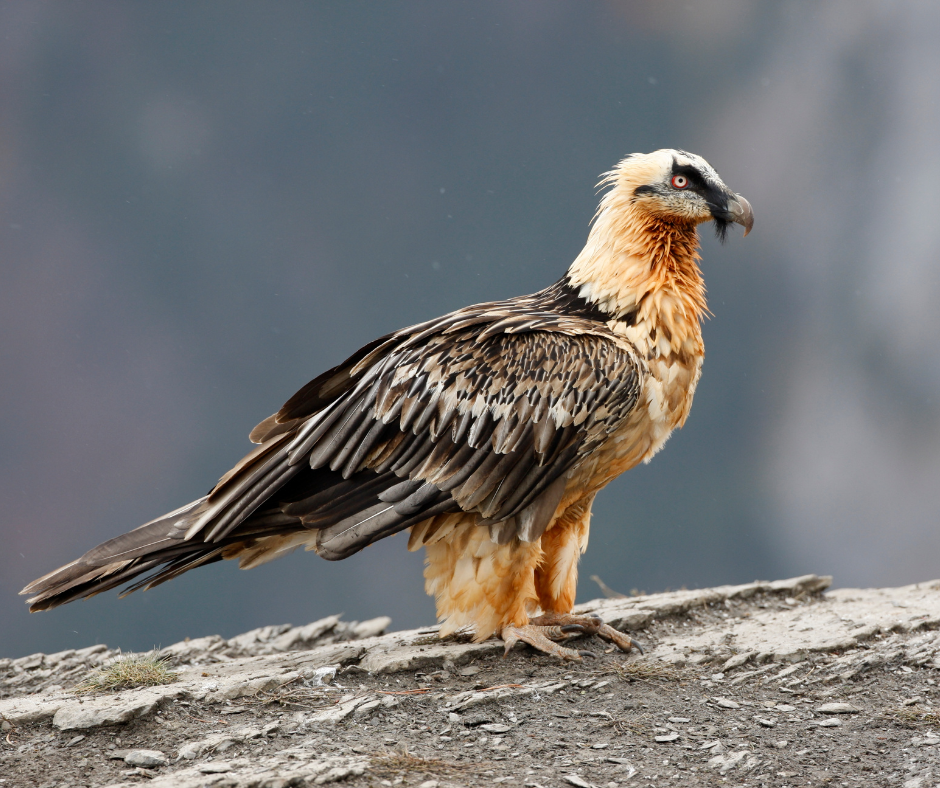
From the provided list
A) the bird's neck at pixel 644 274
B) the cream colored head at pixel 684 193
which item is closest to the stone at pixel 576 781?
the bird's neck at pixel 644 274

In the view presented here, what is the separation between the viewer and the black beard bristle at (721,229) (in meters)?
6.37

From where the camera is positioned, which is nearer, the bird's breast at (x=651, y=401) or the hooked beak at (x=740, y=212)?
the bird's breast at (x=651, y=401)

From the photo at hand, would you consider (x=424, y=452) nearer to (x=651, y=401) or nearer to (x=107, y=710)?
(x=651, y=401)

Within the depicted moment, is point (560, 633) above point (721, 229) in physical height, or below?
below

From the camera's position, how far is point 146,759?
4773 mm

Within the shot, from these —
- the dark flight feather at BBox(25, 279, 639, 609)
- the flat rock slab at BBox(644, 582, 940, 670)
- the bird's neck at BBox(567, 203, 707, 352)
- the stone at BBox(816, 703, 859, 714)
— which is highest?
the bird's neck at BBox(567, 203, 707, 352)

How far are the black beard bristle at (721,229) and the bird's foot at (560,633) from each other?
2.96 metres

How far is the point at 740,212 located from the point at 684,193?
41cm

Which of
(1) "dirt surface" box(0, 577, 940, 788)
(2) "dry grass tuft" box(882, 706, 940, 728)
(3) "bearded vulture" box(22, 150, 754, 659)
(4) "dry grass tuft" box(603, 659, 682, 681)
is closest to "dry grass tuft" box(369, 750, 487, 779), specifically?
(1) "dirt surface" box(0, 577, 940, 788)

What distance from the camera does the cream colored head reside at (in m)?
6.16

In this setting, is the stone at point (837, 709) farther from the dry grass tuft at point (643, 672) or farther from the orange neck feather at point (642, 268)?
the orange neck feather at point (642, 268)

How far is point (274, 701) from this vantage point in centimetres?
552

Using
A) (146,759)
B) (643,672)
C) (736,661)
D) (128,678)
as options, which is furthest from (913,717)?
(128,678)

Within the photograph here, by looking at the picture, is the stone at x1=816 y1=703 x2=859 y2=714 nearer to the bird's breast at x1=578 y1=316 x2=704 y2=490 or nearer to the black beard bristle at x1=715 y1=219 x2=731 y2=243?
the bird's breast at x1=578 y1=316 x2=704 y2=490
